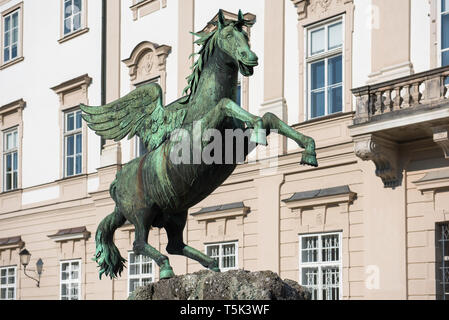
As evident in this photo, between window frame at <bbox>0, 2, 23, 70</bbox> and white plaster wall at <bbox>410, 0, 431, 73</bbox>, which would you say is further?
window frame at <bbox>0, 2, 23, 70</bbox>

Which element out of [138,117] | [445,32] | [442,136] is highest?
[445,32]

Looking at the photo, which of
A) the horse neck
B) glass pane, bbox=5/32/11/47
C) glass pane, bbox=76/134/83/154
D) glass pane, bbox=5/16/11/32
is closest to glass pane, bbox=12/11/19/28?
glass pane, bbox=5/16/11/32

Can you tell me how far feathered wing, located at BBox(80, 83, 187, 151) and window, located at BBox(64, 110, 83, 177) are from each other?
14630mm

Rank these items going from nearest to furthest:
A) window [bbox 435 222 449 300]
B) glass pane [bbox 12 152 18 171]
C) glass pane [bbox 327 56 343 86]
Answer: window [bbox 435 222 449 300], glass pane [bbox 327 56 343 86], glass pane [bbox 12 152 18 171]

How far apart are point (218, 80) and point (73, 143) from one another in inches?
637

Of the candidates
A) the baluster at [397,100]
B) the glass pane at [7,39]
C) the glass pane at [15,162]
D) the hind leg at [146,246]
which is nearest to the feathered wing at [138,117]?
the hind leg at [146,246]

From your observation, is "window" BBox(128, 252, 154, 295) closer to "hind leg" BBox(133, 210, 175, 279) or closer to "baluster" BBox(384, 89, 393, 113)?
"baluster" BBox(384, 89, 393, 113)

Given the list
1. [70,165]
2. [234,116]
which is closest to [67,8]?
[70,165]

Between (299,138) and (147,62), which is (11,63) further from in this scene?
(299,138)

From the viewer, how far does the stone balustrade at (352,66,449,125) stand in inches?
470

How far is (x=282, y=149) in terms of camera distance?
1560 centimetres

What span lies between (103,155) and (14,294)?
17.7 ft

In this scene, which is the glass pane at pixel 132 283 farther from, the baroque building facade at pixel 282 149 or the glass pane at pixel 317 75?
the glass pane at pixel 317 75
